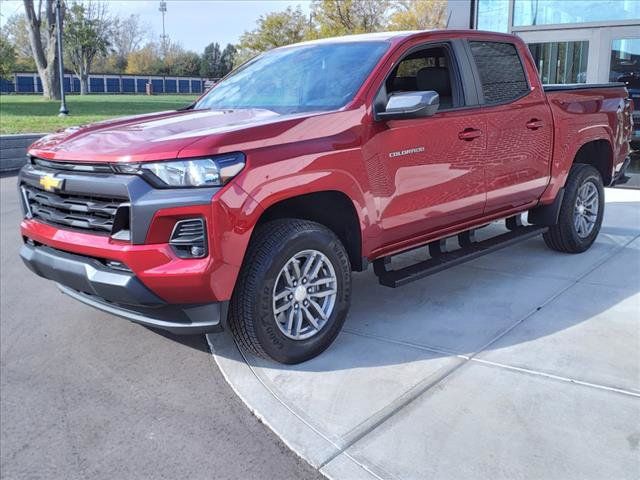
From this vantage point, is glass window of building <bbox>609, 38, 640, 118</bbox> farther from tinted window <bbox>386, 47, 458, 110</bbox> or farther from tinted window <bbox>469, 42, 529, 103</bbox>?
tinted window <bbox>386, 47, 458, 110</bbox>

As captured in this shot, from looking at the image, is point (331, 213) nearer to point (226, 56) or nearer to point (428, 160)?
point (428, 160)

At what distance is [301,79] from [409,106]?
3.29 feet

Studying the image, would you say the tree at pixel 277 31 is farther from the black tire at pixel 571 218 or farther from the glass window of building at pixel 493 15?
the black tire at pixel 571 218

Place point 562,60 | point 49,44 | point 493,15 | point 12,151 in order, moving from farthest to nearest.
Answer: point 49,44
point 12,151
point 493,15
point 562,60

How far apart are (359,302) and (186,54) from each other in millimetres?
87199

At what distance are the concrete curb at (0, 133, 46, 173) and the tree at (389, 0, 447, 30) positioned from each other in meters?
22.2

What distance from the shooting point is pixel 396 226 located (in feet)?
14.2

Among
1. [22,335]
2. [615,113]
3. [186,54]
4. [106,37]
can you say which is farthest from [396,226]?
[186,54]

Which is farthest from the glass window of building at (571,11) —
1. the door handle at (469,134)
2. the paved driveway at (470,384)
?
the door handle at (469,134)

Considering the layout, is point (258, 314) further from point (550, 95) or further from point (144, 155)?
point (550, 95)

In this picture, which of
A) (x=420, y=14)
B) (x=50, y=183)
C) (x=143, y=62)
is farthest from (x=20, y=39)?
(x=50, y=183)

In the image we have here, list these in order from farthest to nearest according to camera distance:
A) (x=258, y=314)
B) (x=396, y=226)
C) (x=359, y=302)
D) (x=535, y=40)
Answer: (x=535, y=40), (x=359, y=302), (x=396, y=226), (x=258, y=314)

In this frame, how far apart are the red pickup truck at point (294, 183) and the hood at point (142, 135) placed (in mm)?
17

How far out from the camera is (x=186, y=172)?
3.31 meters
